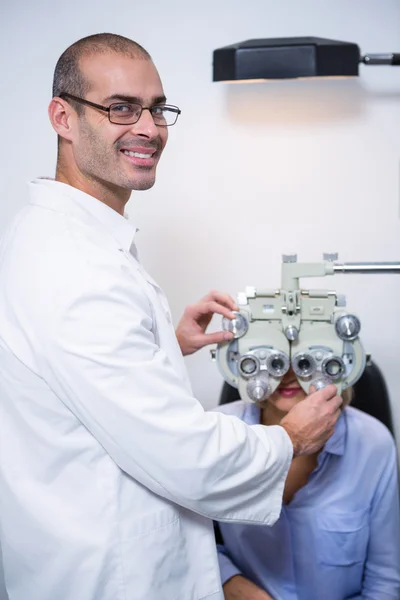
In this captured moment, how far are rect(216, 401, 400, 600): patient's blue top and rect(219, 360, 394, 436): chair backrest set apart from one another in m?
0.23

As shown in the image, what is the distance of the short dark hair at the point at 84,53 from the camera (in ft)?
4.39

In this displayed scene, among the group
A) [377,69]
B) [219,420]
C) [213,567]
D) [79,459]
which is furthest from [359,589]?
[377,69]

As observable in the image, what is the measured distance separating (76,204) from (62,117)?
0.60 ft

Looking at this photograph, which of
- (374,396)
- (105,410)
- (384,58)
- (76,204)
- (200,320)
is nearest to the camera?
(105,410)

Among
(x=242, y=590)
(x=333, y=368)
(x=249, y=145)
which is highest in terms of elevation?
(x=249, y=145)

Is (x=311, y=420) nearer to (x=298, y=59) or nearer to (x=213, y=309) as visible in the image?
(x=213, y=309)

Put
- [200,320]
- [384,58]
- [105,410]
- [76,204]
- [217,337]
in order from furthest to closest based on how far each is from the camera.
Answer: [200,320] → [384,58] → [217,337] → [76,204] → [105,410]

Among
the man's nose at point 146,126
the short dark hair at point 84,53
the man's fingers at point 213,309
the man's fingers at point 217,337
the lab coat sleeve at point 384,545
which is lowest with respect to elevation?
the lab coat sleeve at point 384,545

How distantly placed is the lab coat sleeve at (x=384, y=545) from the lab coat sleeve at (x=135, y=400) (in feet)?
1.47

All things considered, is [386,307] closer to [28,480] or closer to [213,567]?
[213,567]

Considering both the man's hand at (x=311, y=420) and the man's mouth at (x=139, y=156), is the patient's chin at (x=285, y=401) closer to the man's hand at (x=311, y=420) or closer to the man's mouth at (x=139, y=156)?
the man's hand at (x=311, y=420)

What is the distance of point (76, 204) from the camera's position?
131 cm

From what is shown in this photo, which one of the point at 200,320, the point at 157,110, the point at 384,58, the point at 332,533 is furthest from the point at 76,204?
the point at 332,533

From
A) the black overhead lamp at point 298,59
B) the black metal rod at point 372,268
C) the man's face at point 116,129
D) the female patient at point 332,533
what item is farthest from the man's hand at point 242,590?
the black overhead lamp at point 298,59
